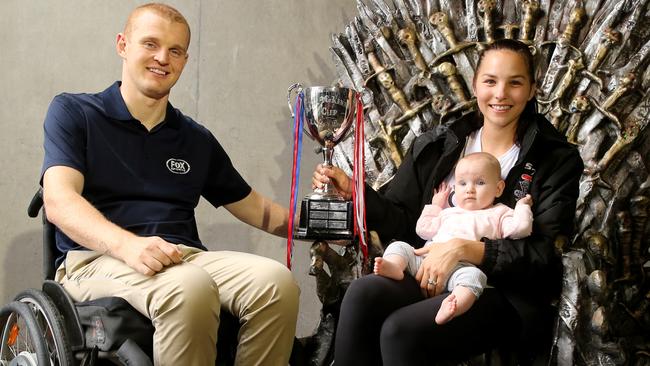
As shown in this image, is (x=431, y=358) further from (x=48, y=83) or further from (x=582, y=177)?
(x=48, y=83)

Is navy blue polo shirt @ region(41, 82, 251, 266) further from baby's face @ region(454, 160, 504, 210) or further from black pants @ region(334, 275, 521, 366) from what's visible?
baby's face @ region(454, 160, 504, 210)

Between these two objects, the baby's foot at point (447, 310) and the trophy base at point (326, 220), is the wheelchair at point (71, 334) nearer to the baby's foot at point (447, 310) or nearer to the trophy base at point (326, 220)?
the trophy base at point (326, 220)

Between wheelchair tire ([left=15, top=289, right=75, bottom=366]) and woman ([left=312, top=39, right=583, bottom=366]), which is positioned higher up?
woman ([left=312, top=39, right=583, bottom=366])

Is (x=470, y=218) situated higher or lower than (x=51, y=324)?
higher

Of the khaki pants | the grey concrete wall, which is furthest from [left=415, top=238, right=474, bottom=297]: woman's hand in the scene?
the grey concrete wall

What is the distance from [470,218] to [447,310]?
36 cm

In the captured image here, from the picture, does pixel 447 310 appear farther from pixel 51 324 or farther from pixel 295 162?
pixel 51 324

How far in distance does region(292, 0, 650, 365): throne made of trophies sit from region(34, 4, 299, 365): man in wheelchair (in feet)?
0.83

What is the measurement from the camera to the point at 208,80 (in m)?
3.63

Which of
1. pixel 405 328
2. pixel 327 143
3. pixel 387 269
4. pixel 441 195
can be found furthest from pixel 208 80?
pixel 405 328

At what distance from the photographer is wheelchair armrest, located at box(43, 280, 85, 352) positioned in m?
2.12

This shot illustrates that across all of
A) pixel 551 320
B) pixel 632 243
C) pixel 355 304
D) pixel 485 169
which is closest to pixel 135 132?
pixel 355 304

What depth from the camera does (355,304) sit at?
2.17 meters

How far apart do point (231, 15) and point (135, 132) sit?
133 centimetres
